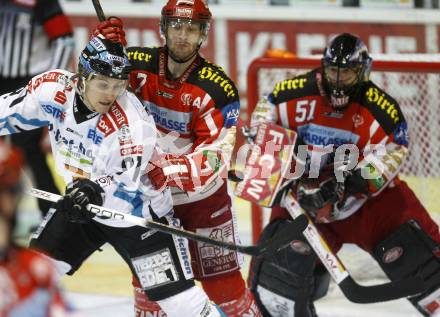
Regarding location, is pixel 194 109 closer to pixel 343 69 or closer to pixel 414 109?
pixel 343 69

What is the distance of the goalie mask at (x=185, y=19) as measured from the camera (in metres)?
4.44

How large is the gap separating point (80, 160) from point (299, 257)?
1197mm

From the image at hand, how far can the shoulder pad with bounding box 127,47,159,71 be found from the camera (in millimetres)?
4516

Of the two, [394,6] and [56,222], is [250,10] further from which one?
[56,222]

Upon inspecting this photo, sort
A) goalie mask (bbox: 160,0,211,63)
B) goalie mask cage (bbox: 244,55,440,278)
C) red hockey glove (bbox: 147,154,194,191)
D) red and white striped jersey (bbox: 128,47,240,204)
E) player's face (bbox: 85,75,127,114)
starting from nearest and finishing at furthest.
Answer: player's face (bbox: 85,75,127,114)
red hockey glove (bbox: 147,154,194,191)
red and white striped jersey (bbox: 128,47,240,204)
goalie mask (bbox: 160,0,211,63)
goalie mask cage (bbox: 244,55,440,278)

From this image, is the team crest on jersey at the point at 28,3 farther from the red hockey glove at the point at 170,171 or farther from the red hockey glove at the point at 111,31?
the red hockey glove at the point at 170,171

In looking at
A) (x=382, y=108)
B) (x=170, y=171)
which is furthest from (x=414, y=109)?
(x=170, y=171)

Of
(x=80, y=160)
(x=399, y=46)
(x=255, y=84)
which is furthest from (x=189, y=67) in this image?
(x=399, y=46)

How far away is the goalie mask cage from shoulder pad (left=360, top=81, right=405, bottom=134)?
978 millimetres

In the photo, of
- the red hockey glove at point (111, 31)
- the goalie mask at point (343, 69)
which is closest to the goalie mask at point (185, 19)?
the red hockey glove at point (111, 31)

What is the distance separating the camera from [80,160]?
163 inches

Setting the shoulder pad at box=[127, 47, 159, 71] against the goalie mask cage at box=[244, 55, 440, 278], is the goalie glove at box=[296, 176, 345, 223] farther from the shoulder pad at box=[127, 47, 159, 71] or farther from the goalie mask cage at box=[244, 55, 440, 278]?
the goalie mask cage at box=[244, 55, 440, 278]

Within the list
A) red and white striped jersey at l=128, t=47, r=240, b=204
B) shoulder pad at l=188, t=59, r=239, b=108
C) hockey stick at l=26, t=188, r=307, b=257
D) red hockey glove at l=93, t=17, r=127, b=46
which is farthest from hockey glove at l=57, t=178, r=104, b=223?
shoulder pad at l=188, t=59, r=239, b=108

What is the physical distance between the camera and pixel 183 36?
173 inches
